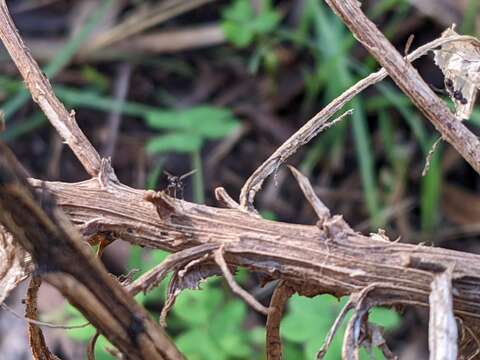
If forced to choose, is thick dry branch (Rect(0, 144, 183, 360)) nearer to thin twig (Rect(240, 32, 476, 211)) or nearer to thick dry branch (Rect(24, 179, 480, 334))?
thick dry branch (Rect(24, 179, 480, 334))

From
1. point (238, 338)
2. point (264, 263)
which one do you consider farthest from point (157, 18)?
point (264, 263)

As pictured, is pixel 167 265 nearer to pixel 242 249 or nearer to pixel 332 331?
pixel 242 249

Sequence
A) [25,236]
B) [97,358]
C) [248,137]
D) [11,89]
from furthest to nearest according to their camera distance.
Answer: [248,137], [11,89], [97,358], [25,236]

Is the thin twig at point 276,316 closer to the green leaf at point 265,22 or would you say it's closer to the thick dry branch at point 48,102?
the thick dry branch at point 48,102

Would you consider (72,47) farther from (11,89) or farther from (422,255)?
(422,255)

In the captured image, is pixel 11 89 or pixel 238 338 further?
pixel 11 89

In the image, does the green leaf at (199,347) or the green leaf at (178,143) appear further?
the green leaf at (178,143)

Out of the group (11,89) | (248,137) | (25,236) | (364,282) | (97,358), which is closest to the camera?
(25,236)

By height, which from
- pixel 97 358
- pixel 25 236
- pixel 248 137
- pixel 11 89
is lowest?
pixel 97 358

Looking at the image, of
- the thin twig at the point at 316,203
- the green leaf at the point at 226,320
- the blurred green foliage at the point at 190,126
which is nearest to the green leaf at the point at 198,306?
the green leaf at the point at 226,320

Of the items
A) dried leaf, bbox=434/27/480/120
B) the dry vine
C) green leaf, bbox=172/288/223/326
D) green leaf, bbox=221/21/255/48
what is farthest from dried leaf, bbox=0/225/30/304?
green leaf, bbox=221/21/255/48
